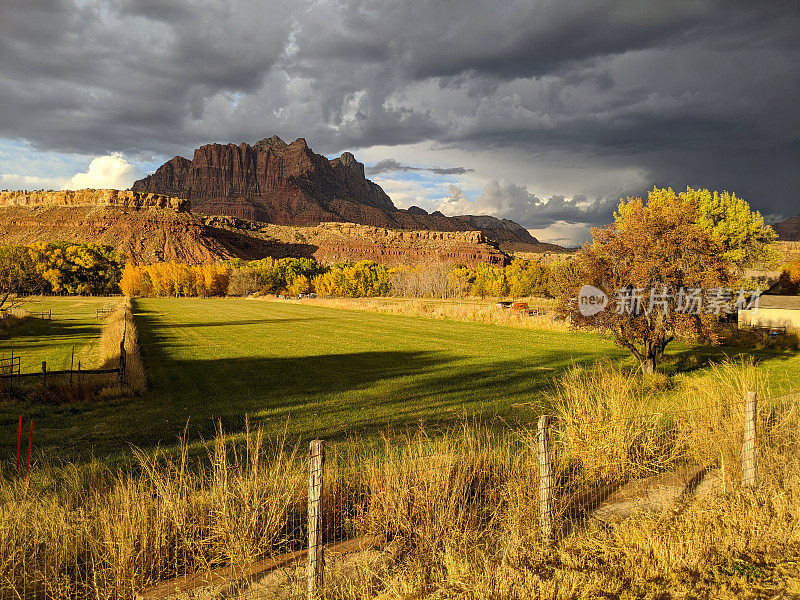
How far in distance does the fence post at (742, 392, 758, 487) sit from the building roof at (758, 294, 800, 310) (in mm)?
33182

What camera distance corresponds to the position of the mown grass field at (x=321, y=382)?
43.2 ft

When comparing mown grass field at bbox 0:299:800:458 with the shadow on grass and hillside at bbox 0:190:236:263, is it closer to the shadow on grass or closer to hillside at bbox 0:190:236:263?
the shadow on grass

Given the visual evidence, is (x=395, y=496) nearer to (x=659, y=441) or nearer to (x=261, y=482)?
(x=261, y=482)

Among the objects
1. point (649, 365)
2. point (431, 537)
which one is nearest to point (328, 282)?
point (649, 365)

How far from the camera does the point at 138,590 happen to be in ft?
15.9

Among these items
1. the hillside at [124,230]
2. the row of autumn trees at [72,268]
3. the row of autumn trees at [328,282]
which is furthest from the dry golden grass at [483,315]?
the hillside at [124,230]

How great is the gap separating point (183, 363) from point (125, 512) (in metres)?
21.1

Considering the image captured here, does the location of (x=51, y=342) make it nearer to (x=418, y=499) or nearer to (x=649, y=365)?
(x=649, y=365)

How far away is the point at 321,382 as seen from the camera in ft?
65.2

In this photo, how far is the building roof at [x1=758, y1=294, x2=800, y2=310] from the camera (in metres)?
33.3

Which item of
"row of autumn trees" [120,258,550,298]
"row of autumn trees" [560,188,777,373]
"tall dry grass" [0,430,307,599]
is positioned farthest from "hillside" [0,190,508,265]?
"tall dry grass" [0,430,307,599]

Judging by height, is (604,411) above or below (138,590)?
above

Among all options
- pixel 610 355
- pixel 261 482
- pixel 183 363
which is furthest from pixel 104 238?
pixel 261 482

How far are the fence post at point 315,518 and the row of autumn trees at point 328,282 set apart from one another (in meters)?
112
